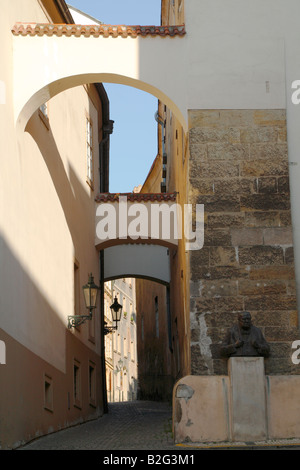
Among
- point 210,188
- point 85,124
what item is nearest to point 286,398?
point 210,188

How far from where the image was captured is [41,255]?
13.2 metres

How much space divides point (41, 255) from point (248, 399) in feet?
14.0

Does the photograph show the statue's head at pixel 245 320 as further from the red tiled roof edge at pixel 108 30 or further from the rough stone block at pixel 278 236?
the red tiled roof edge at pixel 108 30

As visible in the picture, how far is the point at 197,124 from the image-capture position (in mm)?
12375

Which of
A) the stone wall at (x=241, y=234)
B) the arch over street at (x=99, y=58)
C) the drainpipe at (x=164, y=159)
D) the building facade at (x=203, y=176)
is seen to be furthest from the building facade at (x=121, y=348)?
the stone wall at (x=241, y=234)

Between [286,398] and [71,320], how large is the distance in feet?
18.6

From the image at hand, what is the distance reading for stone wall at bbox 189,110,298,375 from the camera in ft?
38.1

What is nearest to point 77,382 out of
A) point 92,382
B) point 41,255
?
point 92,382

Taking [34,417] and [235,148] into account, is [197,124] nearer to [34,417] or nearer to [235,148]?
[235,148]

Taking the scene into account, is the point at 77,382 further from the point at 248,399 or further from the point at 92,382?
the point at 248,399

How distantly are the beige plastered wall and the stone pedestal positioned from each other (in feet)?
9.15

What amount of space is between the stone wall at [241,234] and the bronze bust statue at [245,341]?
0.41 metres

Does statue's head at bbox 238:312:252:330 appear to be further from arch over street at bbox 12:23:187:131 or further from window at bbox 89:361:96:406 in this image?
window at bbox 89:361:96:406

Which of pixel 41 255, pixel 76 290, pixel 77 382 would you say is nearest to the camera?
pixel 41 255
